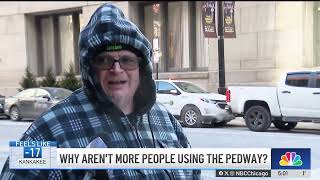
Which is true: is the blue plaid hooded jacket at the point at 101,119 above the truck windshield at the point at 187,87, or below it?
above

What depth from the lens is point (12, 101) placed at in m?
19.7

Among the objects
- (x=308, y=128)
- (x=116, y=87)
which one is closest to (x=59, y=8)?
(x=308, y=128)

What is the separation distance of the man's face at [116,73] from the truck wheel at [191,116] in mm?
13218

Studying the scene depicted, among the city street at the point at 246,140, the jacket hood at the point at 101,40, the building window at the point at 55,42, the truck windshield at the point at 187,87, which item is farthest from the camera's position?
the building window at the point at 55,42

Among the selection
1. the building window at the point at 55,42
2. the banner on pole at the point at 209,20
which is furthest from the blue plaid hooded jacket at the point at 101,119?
the building window at the point at 55,42

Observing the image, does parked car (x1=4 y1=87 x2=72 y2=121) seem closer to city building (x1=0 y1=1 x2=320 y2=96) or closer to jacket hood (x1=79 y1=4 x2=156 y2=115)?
city building (x1=0 y1=1 x2=320 y2=96)

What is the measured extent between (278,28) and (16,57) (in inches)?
603

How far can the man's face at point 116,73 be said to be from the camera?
1964 mm

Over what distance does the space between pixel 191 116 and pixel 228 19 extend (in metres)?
5.94

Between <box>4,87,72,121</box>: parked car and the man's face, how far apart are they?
15.9m

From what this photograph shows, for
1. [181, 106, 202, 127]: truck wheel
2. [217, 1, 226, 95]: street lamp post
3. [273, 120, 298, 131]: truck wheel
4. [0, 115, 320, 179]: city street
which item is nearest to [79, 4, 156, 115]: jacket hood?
[0, 115, 320, 179]: city street

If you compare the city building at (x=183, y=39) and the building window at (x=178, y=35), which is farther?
the building window at (x=178, y=35)

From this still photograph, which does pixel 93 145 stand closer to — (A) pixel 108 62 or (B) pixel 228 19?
(A) pixel 108 62

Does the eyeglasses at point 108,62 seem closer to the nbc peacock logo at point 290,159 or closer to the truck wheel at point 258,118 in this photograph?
the nbc peacock logo at point 290,159
